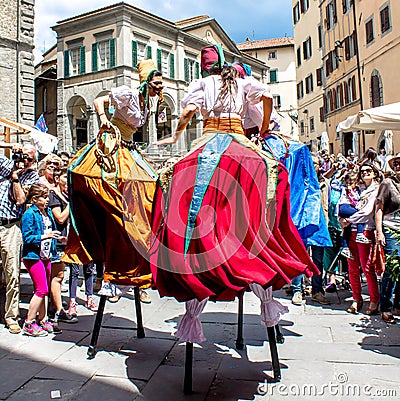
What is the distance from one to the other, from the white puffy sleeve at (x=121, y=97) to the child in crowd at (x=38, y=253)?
1.27m

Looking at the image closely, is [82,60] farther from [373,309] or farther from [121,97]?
[373,309]

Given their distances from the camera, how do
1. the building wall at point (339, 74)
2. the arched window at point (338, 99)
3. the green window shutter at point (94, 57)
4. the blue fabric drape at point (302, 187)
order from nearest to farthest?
the blue fabric drape at point (302, 187) < the building wall at point (339, 74) < the arched window at point (338, 99) < the green window shutter at point (94, 57)

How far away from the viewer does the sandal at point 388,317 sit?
4727 millimetres

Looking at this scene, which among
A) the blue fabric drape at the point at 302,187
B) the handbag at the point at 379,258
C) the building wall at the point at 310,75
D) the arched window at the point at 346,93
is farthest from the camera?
the building wall at the point at 310,75

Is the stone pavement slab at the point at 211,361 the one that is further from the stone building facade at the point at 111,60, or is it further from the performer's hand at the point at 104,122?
the stone building facade at the point at 111,60

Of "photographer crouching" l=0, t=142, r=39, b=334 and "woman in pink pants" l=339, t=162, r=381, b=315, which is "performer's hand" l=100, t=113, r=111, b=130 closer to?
"photographer crouching" l=0, t=142, r=39, b=334

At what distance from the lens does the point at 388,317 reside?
4750mm

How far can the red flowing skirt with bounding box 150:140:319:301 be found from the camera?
283cm

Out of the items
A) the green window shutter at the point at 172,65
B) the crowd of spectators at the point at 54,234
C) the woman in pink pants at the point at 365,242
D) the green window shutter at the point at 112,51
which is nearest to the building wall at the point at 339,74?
the green window shutter at the point at 172,65

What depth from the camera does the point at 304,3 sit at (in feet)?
114

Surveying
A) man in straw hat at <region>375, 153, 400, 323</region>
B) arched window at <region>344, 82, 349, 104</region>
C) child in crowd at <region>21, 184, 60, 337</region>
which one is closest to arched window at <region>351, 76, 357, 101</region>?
arched window at <region>344, 82, 349, 104</region>

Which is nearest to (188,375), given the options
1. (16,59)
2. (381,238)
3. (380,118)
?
(381,238)

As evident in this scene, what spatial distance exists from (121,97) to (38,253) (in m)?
1.76

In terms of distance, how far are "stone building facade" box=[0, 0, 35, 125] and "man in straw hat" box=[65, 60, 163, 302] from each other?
643 inches
